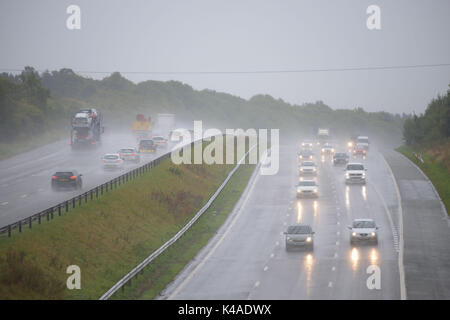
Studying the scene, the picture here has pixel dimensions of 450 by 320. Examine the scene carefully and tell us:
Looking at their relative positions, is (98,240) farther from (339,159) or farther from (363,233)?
(339,159)

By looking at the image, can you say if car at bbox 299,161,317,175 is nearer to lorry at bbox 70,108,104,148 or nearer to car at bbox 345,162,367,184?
car at bbox 345,162,367,184

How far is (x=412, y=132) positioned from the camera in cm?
11100

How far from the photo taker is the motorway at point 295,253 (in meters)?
31.7

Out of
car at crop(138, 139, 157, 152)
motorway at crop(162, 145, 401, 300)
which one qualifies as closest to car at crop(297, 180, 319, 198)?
motorway at crop(162, 145, 401, 300)

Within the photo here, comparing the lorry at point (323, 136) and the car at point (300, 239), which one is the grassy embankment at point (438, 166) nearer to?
the car at point (300, 239)

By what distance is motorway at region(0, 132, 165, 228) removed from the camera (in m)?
45.4

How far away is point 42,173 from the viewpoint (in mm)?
63188

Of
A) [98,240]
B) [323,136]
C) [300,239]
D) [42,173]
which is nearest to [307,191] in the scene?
[300,239]

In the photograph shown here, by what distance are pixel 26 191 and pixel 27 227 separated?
1734 cm

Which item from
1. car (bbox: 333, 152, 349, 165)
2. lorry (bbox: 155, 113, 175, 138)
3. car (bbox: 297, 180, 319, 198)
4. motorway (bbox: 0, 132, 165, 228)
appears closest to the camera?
motorway (bbox: 0, 132, 165, 228)

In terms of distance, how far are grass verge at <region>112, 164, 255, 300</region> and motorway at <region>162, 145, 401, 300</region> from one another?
0.58 meters

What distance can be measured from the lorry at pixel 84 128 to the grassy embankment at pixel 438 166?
37587mm

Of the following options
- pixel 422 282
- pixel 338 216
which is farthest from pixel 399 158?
pixel 422 282

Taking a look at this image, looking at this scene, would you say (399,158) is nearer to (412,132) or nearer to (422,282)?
(412,132)
